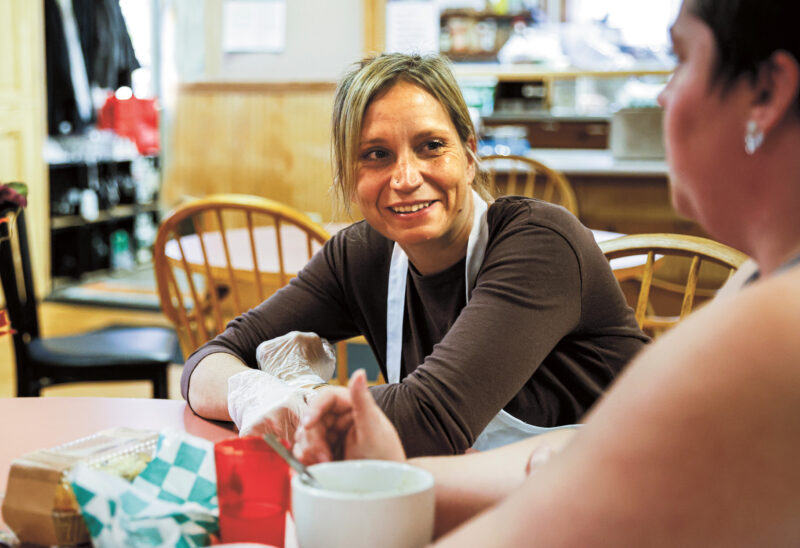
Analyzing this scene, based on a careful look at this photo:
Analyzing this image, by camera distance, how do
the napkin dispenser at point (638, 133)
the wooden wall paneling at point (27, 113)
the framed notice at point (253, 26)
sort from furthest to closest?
the wooden wall paneling at point (27, 113) → the framed notice at point (253, 26) → the napkin dispenser at point (638, 133)

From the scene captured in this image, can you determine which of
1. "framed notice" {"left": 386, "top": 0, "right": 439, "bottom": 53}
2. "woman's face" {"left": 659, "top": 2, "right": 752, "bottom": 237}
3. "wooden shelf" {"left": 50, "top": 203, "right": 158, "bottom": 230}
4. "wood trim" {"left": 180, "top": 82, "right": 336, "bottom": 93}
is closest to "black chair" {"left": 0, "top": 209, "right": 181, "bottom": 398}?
"wood trim" {"left": 180, "top": 82, "right": 336, "bottom": 93}

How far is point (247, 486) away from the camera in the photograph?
706mm

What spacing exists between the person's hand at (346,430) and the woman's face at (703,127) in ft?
1.06

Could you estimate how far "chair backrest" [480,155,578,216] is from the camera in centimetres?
336

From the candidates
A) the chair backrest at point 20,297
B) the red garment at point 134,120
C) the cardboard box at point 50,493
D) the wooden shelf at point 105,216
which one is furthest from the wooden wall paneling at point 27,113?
the cardboard box at point 50,493

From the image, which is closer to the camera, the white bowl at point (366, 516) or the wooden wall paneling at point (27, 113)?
the white bowl at point (366, 516)

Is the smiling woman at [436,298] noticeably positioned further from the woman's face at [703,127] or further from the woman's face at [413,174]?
the woman's face at [703,127]

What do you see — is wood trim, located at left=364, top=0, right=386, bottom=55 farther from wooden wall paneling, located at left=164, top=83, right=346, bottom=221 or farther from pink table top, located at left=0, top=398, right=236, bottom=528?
pink table top, located at left=0, top=398, right=236, bottom=528

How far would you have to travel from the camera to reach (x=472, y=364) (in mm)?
1102

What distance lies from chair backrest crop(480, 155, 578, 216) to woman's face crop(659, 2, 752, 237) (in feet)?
8.98

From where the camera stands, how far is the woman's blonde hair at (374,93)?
1.32 metres

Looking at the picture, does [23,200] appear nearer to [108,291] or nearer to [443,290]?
[443,290]

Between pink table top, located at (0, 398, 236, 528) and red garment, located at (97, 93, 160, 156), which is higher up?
red garment, located at (97, 93, 160, 156)

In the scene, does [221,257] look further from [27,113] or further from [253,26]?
[27,113]
